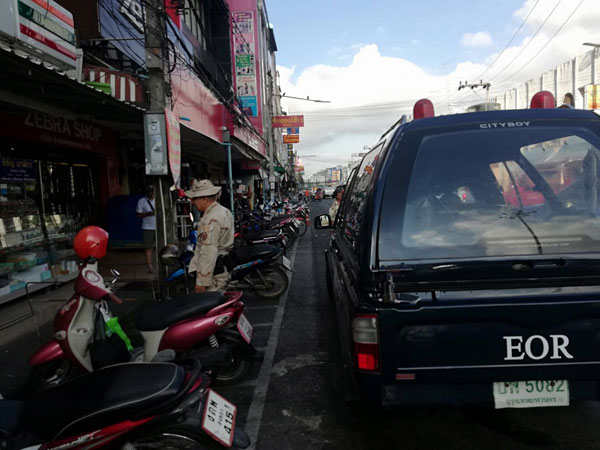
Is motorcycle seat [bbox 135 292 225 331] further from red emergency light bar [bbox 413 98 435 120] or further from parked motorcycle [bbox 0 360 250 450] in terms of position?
red emergency light bar [bbox 413 98 435 120]

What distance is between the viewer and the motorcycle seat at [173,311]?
2.97 m

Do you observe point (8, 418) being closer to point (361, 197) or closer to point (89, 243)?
point (89, 243)

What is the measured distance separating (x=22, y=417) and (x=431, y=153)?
2363 millimetres

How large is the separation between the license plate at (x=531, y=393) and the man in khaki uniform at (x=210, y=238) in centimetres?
291

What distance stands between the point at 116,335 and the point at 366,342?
1899 millimetres

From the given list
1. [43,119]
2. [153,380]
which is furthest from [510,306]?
[43,119]

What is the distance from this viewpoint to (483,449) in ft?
7.77

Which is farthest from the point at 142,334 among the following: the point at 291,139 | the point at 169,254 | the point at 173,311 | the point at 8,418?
the point at 291,139

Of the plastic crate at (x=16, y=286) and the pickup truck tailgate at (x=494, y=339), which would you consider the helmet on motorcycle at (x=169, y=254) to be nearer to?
the plastic crate at (x=16, y=286)

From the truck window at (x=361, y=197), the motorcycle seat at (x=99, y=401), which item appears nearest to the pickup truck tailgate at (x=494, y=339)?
the truck window at (x=361, y=197)

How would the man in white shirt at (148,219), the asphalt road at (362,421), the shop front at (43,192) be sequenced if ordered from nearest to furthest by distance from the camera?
the asphalt road at (362,421) → the shop front at (43,192) → the man in white shirt at (148,219)

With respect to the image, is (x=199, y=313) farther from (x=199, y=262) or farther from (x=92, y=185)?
(x=92, y=185)

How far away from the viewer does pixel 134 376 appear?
1.88 meters

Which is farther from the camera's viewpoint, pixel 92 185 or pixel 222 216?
pixel 92 185
